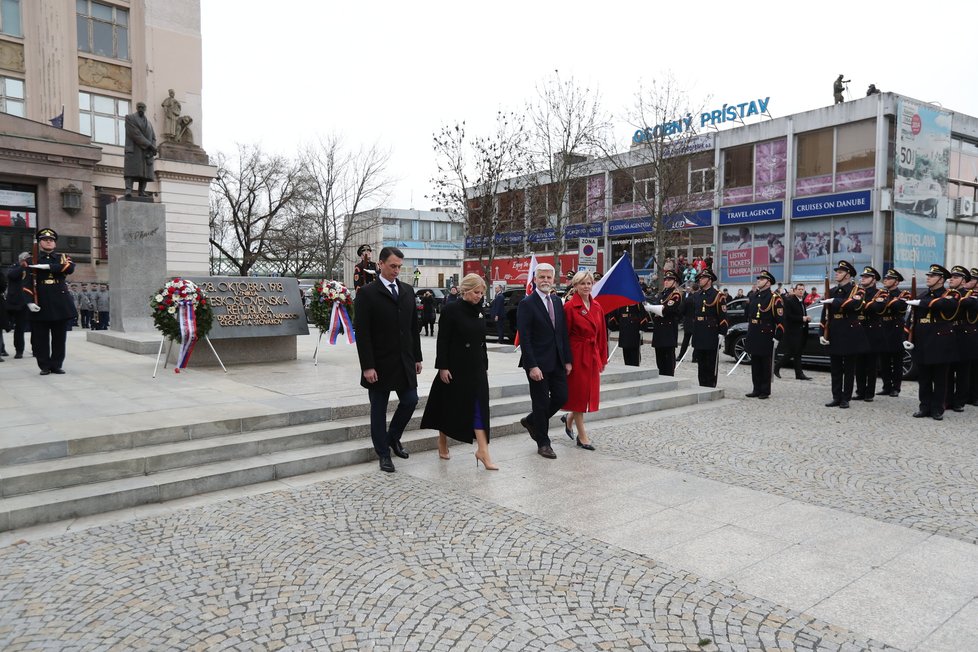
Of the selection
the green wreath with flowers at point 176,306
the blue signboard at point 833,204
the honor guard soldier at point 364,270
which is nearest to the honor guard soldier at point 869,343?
the honor guard soldier at point 364,270

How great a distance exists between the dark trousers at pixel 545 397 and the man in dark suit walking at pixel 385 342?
131 cm

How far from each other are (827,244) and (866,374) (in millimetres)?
23815

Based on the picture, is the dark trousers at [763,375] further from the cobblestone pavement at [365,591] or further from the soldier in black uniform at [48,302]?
the soldier in black uniform at [48,302]

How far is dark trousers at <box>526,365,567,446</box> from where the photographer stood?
7098 mm

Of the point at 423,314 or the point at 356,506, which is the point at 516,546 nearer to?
the point at 356,506

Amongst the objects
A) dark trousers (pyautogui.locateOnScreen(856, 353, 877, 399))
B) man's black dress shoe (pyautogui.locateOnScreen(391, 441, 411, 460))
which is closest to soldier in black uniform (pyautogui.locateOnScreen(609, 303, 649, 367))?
dark trousers (pyautogui.locateOnScreen(856, 353, 877, 399))

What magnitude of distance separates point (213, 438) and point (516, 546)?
3535mm

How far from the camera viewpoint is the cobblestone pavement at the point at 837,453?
224 inches

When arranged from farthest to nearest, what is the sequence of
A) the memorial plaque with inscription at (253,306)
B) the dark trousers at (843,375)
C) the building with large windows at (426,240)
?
1. the building with large windows at (426,240)
2. the memorial plaque with inscription at (253,306)
3. the dark trousers at (843,375)

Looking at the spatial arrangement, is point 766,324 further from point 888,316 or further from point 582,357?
point 582,357

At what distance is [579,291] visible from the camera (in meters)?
7.45

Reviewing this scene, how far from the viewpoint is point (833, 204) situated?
31.8 metres

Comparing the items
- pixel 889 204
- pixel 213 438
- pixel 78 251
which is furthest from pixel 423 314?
pixel 889 204

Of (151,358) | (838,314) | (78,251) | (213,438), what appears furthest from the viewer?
(78,251)
